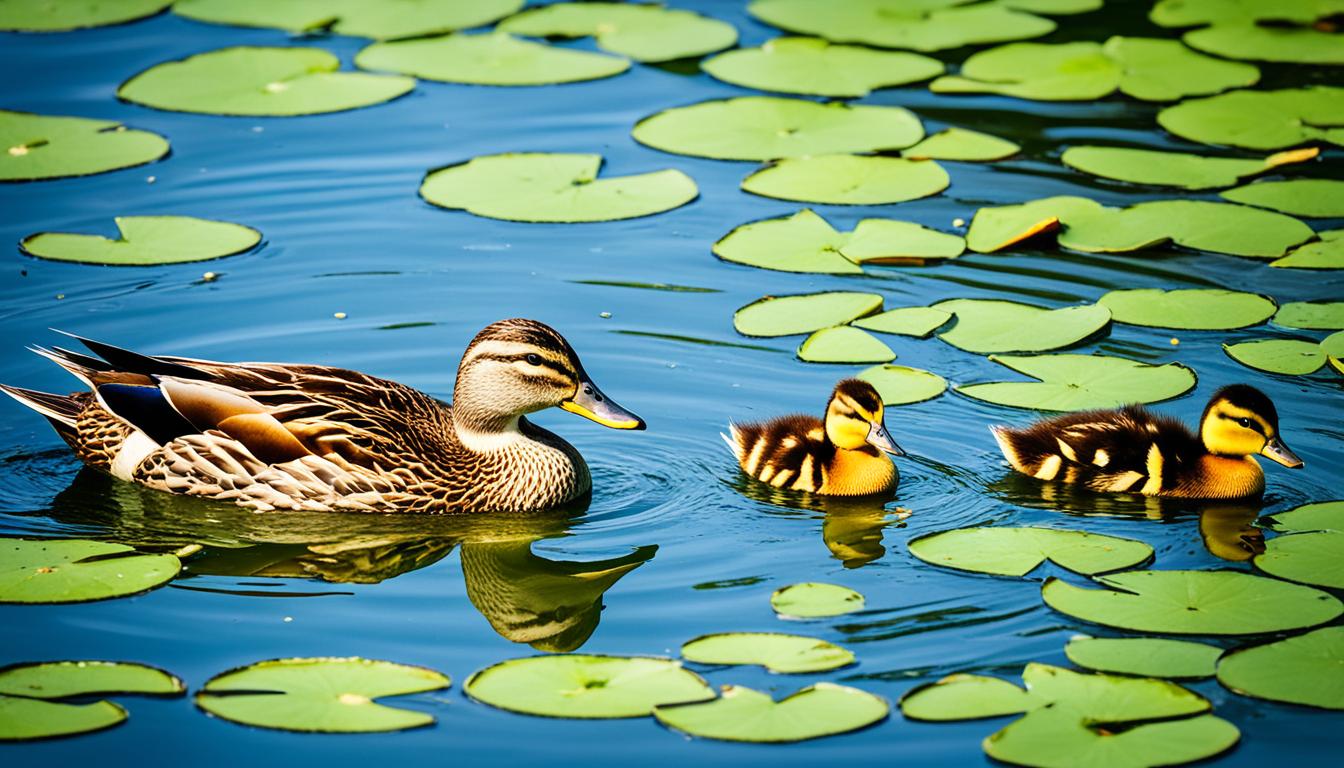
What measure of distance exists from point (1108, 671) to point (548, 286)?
455cm

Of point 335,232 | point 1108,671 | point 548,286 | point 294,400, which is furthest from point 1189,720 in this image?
point 335,232

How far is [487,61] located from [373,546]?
604 cm

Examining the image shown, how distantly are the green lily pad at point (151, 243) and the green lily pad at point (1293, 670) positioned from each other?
6087 mm

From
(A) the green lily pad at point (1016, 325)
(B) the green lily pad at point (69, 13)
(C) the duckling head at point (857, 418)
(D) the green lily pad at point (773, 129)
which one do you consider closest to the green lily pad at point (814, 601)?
(C) the duckling head at point (857, 418)

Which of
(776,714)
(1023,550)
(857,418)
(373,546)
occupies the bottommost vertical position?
(776,714)

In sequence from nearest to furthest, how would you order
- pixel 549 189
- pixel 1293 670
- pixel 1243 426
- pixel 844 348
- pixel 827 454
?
pixel 1293 670 < pixel 1243 426 < pixel 827 454 < pixel 844 348 < pixel 549 189

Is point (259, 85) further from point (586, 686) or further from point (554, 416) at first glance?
point (586, 686)

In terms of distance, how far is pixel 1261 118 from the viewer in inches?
469

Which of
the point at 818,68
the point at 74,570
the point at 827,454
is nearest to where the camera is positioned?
the point at 74,570

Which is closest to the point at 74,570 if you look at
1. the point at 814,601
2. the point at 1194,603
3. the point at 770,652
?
the point at 770,652

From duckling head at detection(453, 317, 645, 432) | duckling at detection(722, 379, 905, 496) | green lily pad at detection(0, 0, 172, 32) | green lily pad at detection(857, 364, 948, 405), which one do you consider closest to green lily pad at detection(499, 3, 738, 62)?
green lily pad at detection(0, 0, 172, 32)

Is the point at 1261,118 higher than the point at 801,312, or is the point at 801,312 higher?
the point at 1261,118

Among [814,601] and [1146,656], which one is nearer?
[1146,656]

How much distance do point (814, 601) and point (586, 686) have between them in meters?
1.06
